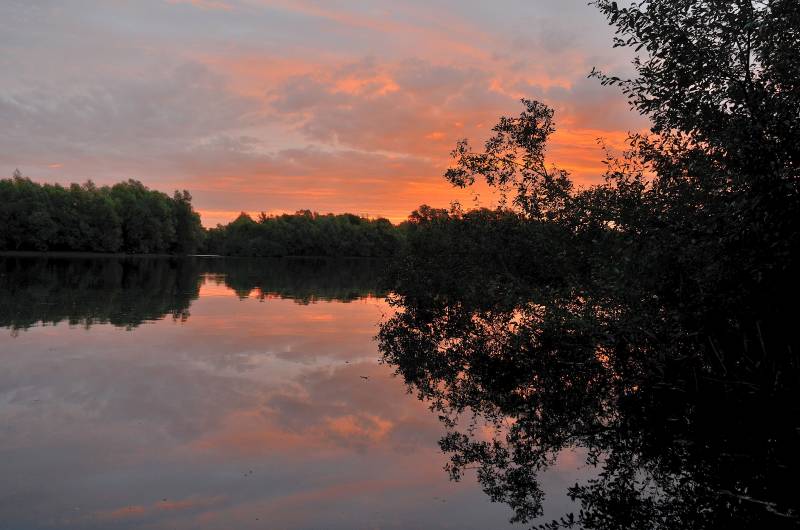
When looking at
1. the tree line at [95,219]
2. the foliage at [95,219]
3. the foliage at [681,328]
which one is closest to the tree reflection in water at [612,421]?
the foliage at [681,328]

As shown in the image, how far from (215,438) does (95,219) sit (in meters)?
147

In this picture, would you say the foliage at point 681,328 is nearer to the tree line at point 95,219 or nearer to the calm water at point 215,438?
the calm water at point 215,438

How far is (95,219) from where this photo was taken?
147 metres

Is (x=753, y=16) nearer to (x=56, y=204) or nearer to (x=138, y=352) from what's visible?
(x=138, y=352)

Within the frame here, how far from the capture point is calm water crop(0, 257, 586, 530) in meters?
11.4

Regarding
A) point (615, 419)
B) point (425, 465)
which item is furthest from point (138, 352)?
point (615, 419)

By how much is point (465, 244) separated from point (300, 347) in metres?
12.0

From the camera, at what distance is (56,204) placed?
144625 mm

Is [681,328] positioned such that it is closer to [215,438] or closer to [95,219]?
[215,438]

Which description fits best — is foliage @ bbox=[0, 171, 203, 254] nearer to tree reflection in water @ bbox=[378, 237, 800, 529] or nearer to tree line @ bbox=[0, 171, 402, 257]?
tree line @ bbox=[0, 171, 402, 257]

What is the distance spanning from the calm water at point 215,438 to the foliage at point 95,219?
11740 centimetres

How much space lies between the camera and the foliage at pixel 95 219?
440ft

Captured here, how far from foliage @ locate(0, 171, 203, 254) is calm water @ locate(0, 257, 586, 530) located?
11740cm

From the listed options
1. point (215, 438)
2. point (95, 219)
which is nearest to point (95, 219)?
point (95, 219)
